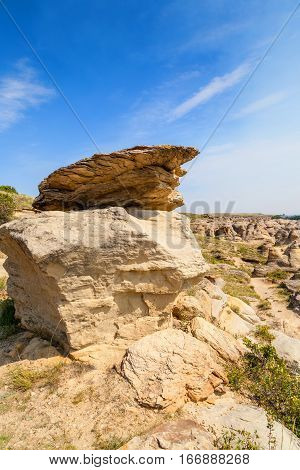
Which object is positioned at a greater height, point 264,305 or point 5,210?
point 5,210

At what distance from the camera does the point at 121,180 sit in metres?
8.65

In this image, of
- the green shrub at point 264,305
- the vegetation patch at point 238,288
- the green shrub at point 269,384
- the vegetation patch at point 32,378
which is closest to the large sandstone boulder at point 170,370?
the green shrub at point 269,384

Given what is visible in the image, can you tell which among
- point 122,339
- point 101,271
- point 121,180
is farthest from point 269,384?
point 121,180

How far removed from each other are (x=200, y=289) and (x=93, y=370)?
18.2 feet

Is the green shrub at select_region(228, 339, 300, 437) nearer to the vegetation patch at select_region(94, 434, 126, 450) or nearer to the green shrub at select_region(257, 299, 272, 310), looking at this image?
the vegetation patch at select_region(94, 434, 126, 450)

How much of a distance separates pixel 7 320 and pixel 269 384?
7.38 meters

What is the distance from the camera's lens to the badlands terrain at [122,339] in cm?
546

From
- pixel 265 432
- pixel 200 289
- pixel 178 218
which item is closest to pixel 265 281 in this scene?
pixel 200 289

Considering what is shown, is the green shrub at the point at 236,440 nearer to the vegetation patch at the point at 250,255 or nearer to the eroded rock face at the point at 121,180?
the eroded rock face at the point at 121,180

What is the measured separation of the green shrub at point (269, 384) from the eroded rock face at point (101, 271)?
211 centimetres

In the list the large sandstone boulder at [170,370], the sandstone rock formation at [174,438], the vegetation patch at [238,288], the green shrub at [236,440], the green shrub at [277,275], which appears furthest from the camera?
the green shrub at [277,275]

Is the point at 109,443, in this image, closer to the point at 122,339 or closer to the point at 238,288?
the point at 122,339

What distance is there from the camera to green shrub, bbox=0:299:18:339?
9.04 m

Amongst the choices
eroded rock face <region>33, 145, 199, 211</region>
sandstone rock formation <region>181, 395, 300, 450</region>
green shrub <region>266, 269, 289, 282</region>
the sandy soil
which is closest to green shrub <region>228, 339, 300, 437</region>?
sandstone rock formation <region>181, 395, 300, 450</region>
